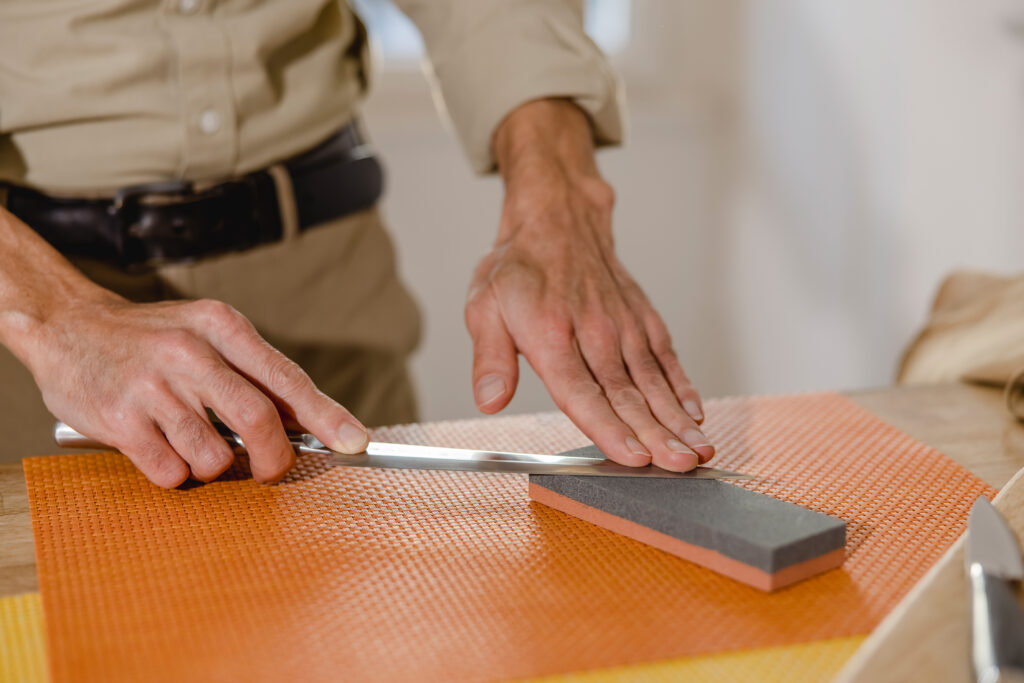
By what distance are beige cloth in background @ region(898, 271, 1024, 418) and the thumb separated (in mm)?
416

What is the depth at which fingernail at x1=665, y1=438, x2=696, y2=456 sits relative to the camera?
625 millimetres

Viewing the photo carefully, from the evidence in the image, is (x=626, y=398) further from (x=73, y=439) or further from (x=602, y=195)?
(x=73, y=439)

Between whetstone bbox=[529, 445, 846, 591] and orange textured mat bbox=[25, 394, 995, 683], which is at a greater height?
whetstone bbox=[529, 445, 846, 591]

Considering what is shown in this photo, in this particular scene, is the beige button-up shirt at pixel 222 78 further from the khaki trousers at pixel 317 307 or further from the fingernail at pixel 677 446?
the fingernail at pixel 677 446

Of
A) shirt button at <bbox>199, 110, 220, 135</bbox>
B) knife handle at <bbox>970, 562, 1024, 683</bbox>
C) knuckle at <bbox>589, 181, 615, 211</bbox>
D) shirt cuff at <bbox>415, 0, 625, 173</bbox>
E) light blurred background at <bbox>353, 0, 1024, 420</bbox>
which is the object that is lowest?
light blurred background at <bbox>353, 0, 1024, 420</bbox>

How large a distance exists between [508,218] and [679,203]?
158 cm

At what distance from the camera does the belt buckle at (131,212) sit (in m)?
0.83

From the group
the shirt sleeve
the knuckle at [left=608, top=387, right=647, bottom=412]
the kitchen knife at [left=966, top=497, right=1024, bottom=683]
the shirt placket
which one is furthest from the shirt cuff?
the kitchen knife at [left=966, top=497, right=1024, bottom=683]

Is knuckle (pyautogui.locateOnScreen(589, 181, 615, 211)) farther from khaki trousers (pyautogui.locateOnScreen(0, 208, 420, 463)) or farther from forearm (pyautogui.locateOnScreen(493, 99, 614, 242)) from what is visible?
khaki trousers (pyautogui.locateOnScreen(0, 208, 420, 463))

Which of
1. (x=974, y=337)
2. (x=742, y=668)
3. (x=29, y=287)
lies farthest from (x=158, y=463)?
(x=974, y=337)

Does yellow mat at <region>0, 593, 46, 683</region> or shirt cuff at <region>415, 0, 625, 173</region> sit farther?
shirt cuff at <region>415, 0, 625, 173</region>

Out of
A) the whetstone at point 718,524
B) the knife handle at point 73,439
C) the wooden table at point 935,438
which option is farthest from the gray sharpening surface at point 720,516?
the knife handle at point 73,439

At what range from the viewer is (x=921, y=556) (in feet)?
1.79

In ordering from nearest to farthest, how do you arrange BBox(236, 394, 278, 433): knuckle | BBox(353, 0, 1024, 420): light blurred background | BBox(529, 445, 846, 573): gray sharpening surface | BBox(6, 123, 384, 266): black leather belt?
BBox(529, 445, 846, 573): gray sharpening surface → BBox(236, 394, 278, 433): knuckle → BBox(6, 123, 384, 266): black leather belt → BBox(353, 0, 1024, 420): light blurred background
